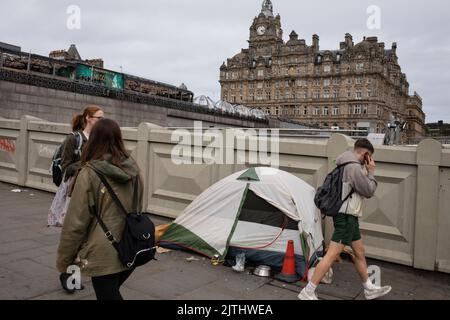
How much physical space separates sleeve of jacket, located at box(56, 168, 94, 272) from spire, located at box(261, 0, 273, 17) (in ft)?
511

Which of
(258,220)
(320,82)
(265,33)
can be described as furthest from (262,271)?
(265,33)

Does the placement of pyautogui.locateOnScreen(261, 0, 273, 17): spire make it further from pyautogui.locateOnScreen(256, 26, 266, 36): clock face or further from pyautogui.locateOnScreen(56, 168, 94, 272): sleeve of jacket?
pyautogui.locateOnScreen(56, 168, 94, 272): sleeve of jacket

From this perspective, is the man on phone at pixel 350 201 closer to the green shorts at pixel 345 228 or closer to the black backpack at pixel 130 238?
the green shorts at pixel 345 228

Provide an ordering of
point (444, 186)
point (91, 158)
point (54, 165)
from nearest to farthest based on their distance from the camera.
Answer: point (91, 158), point (54, 165), point (444, 186)

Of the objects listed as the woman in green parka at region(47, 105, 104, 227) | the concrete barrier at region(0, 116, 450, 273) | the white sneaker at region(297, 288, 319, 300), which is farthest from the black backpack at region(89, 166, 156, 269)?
the concrete barrier at region(0, 116, 450, 273)

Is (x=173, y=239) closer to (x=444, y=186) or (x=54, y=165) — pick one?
(x=54, y=165)

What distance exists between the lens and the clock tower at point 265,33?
138m

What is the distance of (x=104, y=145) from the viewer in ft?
10.0

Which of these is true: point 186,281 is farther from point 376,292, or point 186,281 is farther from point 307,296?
point 376,292

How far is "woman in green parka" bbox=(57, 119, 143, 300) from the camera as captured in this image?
2941mm

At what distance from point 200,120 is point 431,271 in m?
29.5

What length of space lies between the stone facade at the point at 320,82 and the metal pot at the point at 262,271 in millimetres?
103536
